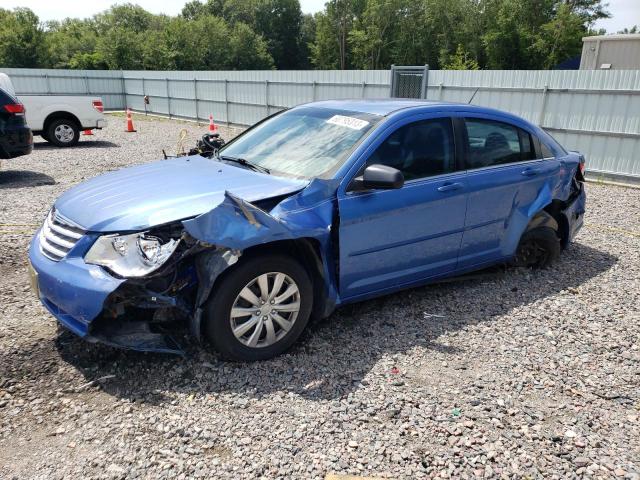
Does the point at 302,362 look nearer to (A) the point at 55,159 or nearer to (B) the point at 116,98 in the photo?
(A) the point at 55,159

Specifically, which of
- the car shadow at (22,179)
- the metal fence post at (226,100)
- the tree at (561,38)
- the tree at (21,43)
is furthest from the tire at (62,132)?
the tree at (561,38)

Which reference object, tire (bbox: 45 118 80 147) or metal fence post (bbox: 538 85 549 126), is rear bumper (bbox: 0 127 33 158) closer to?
tire (bbox: 45 118 80 147)

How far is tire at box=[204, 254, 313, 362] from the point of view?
314cm

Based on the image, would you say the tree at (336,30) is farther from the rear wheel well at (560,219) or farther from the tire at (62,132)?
the rear wheel well at (560,219)

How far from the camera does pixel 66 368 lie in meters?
3.29

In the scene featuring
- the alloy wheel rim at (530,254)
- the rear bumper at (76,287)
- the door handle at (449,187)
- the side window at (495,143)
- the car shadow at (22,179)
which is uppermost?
the side window at (495,143)

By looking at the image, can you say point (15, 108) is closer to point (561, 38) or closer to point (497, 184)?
point (497, 184)

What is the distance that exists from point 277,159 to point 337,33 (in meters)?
64.4

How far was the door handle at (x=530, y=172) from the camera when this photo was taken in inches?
182

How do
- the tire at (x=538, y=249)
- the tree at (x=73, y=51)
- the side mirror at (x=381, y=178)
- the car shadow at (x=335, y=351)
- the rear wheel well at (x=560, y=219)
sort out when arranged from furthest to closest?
1. the tree at (x=73, y=51)
2. the rear wheel well at (x=560, y=219)
3. the tire at (x=538, y=249)
4. the side mirror at (x=381, y=178)
5. the car shadow at (x=335, y=351)

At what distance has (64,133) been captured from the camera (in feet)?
45.3

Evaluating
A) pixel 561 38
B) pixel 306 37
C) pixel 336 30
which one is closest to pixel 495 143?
pixel 561 38

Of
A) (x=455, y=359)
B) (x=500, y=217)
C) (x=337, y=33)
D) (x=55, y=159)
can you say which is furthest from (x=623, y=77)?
(x=337, y=33)

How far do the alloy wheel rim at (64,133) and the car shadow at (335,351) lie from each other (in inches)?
465
